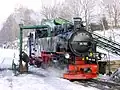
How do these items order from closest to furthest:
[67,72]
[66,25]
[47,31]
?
1. [67,72]
2. [66,25]
3. [47,31]

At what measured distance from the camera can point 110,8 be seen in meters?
57.1

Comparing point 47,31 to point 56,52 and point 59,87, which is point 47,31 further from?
point 59,87

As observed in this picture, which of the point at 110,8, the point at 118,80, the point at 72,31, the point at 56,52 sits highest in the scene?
the point at 110,8

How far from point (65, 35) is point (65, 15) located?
1722 inches

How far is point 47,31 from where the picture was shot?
72.4 ft

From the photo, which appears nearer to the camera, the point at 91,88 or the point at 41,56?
the point at 91,88

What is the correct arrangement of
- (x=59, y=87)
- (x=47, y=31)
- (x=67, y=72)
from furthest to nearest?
(x=47, y=31), (x=67, y=72), (x=59, y=87)

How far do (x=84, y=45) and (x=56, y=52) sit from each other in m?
1.64

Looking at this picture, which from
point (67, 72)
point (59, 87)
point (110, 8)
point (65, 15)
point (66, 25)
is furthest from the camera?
point (65, 15)

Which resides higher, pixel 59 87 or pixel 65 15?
pixel 65 15

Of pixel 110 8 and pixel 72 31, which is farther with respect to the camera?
pixel 110 8

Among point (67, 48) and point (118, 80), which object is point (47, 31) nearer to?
point (67, 48)

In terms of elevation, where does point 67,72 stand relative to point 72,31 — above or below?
below

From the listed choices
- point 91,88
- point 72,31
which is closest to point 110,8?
point 72,31
